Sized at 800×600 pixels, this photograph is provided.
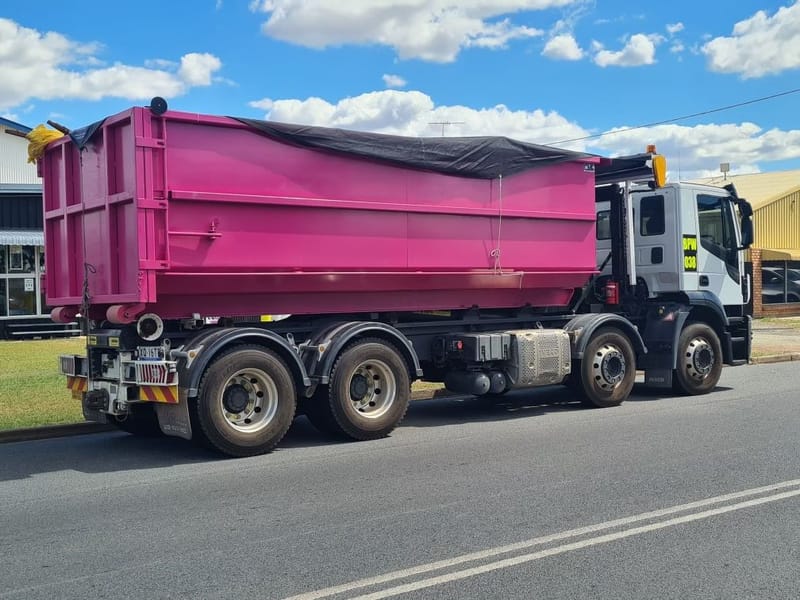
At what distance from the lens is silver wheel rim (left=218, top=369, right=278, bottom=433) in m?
8.21

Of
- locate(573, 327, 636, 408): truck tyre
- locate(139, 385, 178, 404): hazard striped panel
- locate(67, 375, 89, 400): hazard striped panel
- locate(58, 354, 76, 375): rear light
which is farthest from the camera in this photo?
locate(573, 327, 636, 408): truck tyre

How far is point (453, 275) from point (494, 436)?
1.91m

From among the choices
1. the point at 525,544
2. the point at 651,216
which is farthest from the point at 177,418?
the point at 651,216

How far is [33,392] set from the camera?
11.9 meters

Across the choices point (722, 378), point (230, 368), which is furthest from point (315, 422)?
point (722, 378)

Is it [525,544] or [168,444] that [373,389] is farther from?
[525,544]

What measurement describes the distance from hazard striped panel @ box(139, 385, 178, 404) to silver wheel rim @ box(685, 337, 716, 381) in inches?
293

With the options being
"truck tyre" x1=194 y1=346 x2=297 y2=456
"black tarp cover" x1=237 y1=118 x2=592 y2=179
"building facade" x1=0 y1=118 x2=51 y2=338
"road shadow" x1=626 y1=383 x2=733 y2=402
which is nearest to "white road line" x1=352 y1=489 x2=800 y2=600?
"truck tyre" x1=194 y1=346 x2=297 y2=456

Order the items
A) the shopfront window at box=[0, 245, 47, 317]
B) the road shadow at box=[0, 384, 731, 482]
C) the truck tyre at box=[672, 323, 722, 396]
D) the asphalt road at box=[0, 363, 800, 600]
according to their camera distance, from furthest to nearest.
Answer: the shopfront window at box=[0, 245, 47, 317]
the truck tyre at box=[672, 323, 722, 396]
the road shadow at box=[0, 384, 731, 482]
the asphalt road at box=[0, 363, 800, 600]

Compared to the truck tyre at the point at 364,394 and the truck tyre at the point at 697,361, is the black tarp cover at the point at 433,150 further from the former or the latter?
the truck tyre at the point at 697,361

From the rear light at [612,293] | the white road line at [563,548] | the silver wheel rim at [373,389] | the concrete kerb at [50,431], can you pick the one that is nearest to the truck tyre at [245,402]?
the silver wheel rim at [373,389]

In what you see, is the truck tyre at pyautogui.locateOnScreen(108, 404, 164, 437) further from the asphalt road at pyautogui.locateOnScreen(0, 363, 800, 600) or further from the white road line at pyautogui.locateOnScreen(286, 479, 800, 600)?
the white road line at pyautogui.locateOnScreen(286, 479, 800, 600)

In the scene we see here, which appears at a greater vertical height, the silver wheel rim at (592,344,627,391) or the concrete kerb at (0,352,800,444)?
the silver wheel rim at (592,344,627,391)

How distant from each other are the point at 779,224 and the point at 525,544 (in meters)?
29.7
